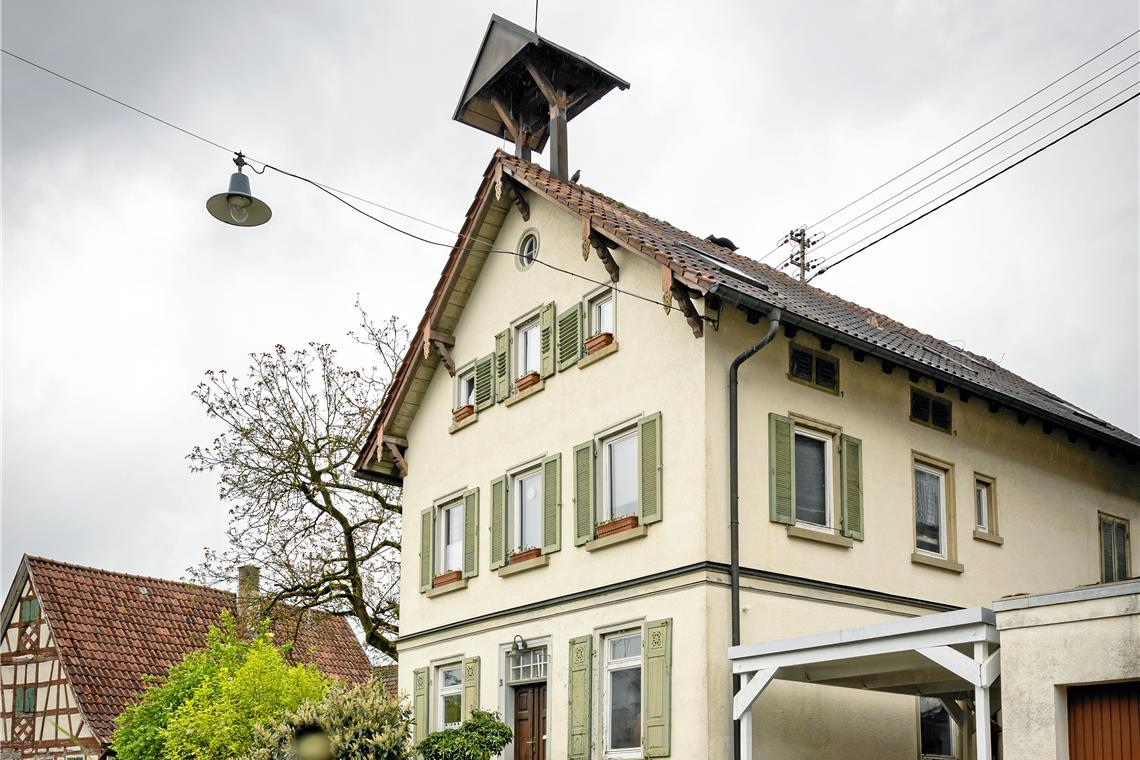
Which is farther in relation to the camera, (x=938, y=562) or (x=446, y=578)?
(x=446, y=578)

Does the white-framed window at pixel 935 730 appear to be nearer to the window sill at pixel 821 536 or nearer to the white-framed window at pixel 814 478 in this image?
the window sill at pixel 821 536

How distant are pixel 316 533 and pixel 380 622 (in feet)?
7.03

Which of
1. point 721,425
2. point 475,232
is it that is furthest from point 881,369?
point 475,232

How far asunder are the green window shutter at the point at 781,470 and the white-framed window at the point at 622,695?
87.2 inches

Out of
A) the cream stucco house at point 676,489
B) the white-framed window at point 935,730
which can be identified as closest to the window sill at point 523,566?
the cream stucco house at point 676,489

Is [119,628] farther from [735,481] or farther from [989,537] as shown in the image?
[989,537]

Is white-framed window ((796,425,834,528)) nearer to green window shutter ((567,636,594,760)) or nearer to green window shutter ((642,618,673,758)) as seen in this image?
green window shutter ((642,618,673,758))

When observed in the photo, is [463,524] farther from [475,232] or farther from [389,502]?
[389,502]

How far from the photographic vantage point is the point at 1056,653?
11867 mm

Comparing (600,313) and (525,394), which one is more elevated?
(600,313)

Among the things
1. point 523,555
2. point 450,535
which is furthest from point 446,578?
point 523,555

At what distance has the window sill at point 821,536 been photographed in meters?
16.4

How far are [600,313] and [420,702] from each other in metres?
6.79

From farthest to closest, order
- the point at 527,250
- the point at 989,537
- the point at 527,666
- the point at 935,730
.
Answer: the point at 527,250, the point at 989,537, the point at 527,666, the point at 935,730
